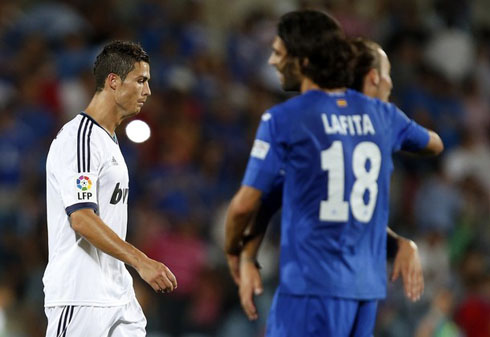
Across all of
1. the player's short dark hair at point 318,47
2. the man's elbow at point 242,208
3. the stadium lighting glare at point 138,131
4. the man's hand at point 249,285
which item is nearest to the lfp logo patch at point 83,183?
the man's elbow at point 242,208

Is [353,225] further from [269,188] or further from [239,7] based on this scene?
[239,7]

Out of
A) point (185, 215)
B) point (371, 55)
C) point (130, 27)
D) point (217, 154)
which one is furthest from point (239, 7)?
point (371, 55)

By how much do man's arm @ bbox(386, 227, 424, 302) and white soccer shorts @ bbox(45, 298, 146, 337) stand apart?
1.36 meters

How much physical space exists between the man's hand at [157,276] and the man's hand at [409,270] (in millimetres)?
1268

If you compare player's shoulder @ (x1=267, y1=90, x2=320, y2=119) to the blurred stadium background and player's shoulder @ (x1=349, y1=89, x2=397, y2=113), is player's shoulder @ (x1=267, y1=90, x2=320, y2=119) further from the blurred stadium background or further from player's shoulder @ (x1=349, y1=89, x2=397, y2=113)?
the blurred stadium background

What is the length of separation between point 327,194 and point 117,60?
1150 millimetres

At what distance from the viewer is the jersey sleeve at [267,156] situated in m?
4.53

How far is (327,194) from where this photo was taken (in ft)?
14.9

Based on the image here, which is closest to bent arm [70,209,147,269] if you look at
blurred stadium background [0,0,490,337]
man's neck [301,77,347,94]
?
man's neck [301,77,347,94]

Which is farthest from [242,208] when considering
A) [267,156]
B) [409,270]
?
[409,270]

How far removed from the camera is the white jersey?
4.34 metres

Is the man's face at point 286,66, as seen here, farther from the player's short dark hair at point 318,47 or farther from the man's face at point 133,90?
the man's face at point 133,90

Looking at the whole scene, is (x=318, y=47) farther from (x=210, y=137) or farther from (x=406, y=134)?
(x=210, y=137)

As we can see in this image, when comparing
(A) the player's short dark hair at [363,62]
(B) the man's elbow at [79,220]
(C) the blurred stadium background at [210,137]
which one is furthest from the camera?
(C) the blurred stadium background at [210,137]
